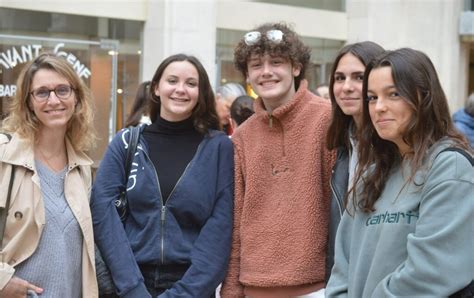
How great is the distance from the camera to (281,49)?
152 inches

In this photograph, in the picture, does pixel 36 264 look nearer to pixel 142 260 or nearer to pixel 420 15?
pixel 142 260

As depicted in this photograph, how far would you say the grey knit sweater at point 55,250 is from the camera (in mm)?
3609

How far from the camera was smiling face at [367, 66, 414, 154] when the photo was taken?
9.29 feet

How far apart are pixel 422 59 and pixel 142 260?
6.16 ft

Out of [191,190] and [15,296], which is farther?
[191,190]

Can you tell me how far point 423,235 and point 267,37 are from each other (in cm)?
164

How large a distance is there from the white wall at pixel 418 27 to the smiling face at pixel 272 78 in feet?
34.7

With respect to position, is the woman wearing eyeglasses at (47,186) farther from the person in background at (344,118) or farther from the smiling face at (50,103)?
the person in background at (344,118)

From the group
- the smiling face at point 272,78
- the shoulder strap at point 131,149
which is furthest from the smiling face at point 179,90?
the smiling face at point 272,78

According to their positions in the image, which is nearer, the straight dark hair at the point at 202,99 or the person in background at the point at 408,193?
the person in background at the point at 408,193

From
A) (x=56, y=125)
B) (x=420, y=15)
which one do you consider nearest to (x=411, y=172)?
(x=56, y=125)

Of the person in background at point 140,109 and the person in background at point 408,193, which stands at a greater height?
the person in background at point 140,109

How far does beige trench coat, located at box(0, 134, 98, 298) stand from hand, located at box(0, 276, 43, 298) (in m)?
0.03

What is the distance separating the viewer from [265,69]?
3.87m
